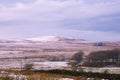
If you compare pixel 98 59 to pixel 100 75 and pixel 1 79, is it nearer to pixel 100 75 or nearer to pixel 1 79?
pixel 100 75

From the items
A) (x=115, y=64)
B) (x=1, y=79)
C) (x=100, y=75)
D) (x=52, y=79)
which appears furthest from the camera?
(x=115, y=64)

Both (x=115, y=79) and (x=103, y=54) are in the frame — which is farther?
(x=103, y=54)

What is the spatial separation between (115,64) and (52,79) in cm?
6768

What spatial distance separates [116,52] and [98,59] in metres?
10.2

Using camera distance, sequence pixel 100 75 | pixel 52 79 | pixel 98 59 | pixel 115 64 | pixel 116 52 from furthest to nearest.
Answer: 1. pixel 116 52
2. pixel 98 59
3. pixel 115 64
4. pixel 100 75
5. pixel 52 79

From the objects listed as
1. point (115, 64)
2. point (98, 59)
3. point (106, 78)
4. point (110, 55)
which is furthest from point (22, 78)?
point (110, 55)

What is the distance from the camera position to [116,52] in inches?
4653

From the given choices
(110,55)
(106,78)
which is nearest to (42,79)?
(106,78)

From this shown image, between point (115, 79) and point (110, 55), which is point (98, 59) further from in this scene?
point (115, 79)

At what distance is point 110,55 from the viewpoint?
116562mm

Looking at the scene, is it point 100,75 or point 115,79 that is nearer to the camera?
point 115,79

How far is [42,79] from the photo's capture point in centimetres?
2477

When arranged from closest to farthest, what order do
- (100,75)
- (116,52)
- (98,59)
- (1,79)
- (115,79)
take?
(1,79) < (115,79) < (100,75) < (98,59) < (116,52)

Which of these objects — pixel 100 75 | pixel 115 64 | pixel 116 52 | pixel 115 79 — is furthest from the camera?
pixel 116 52
